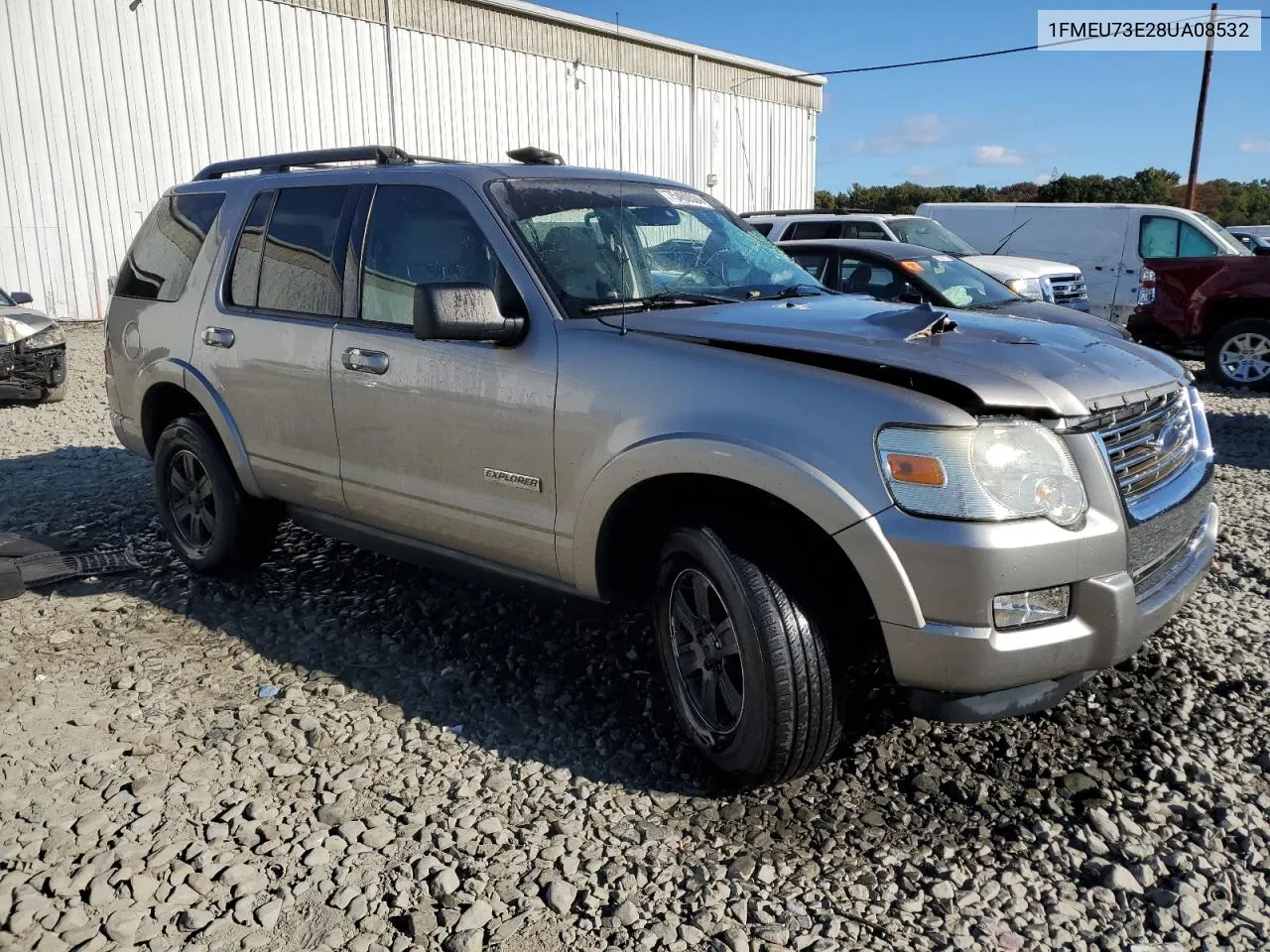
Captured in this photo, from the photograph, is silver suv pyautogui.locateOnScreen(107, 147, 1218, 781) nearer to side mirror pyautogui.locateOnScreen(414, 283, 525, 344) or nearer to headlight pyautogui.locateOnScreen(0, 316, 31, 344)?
side mirror pyautogui.locateOnScreen(414, 283, 525, 344)

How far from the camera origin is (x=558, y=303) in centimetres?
352

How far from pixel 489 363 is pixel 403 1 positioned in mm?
19540

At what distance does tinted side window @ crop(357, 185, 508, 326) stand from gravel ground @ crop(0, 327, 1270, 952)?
1408 millimetres

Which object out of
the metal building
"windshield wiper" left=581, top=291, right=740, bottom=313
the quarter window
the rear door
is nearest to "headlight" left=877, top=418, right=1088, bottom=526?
"windshield wiper" left=581, top=291, right=740, bottom=313

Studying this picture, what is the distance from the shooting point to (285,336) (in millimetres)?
4363

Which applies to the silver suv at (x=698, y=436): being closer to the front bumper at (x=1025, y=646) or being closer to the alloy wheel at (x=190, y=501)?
the front bumper at (x=1025, y=646)

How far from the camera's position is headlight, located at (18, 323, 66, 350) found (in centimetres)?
1016

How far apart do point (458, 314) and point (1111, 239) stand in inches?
552

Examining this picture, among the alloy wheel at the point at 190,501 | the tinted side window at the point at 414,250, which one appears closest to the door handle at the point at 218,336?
the alloy wheel at the point at 190,501

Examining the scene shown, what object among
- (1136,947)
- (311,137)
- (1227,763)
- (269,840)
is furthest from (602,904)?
(311,137)

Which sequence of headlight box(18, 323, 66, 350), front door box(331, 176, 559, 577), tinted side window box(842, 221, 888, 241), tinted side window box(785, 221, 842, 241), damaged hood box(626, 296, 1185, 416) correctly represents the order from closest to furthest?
1. damaged hood box(626, 296, 1185, 416)
2. front door box(331, 176, 559, 577)
3. headlight box(18, 323, 66, 350)
4. tinted side window box(842, 221, 888, 241)
5. tinted side window box(785, 221, 842, 241)

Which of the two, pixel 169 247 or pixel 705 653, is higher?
pixel 169 247

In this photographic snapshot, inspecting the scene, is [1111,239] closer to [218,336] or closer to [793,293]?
[793,293]

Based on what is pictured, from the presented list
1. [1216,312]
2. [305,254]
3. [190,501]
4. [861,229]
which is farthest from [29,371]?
[1216,312]
